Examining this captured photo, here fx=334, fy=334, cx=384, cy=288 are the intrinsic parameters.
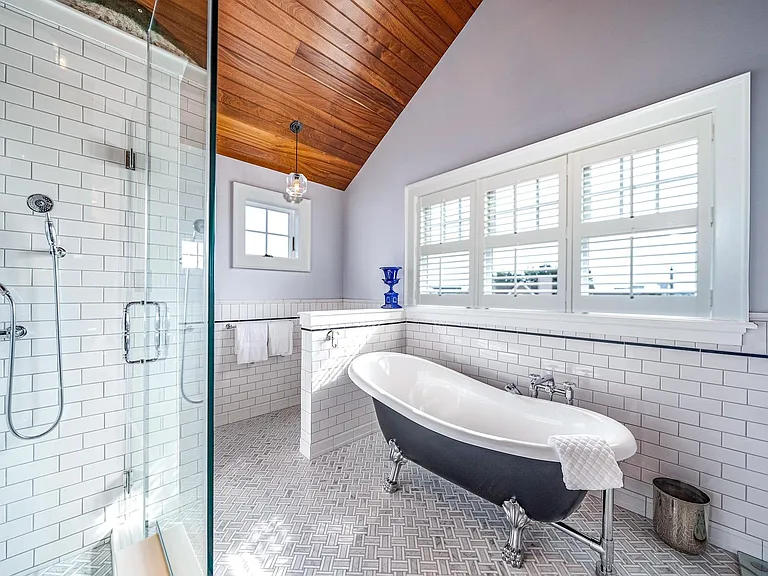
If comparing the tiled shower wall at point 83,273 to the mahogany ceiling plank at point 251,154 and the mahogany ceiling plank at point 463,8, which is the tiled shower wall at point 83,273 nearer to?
the mahogany ceiling plank at point 251,154

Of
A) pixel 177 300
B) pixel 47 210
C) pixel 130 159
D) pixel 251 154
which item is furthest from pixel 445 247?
pixel 47 210

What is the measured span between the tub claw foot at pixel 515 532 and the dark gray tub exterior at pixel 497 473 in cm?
3

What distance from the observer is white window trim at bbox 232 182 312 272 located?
314cm

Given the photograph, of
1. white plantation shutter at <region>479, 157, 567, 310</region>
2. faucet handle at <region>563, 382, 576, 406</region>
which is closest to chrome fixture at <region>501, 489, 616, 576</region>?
faucet handle at <region>563, 382, 576, 406</region>

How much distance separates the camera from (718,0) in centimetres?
164

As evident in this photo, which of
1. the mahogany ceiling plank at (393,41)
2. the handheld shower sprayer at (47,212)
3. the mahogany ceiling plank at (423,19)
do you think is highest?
the mahogany ceiling plank at (423,19)

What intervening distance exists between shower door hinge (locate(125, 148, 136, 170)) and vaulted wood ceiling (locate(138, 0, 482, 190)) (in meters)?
0.82

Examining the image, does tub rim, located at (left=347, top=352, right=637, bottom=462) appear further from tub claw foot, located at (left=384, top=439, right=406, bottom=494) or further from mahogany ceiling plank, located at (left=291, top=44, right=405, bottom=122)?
mahogany ceiling plank, located at (left=291, top=44, right=405, bottom=122)

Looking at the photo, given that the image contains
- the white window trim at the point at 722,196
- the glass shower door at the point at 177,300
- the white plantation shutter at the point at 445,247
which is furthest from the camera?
the white plantation shutter at the point at 445,247

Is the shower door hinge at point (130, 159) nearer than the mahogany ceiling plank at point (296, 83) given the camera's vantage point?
Yes

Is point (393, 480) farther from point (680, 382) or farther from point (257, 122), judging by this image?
point (257, 122)

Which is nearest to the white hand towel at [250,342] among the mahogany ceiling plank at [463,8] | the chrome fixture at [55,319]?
the chrome fixture at [55,319]

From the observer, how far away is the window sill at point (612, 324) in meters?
1.62

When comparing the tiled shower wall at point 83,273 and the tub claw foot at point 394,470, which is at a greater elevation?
the tiled shower wall at point 83,273
